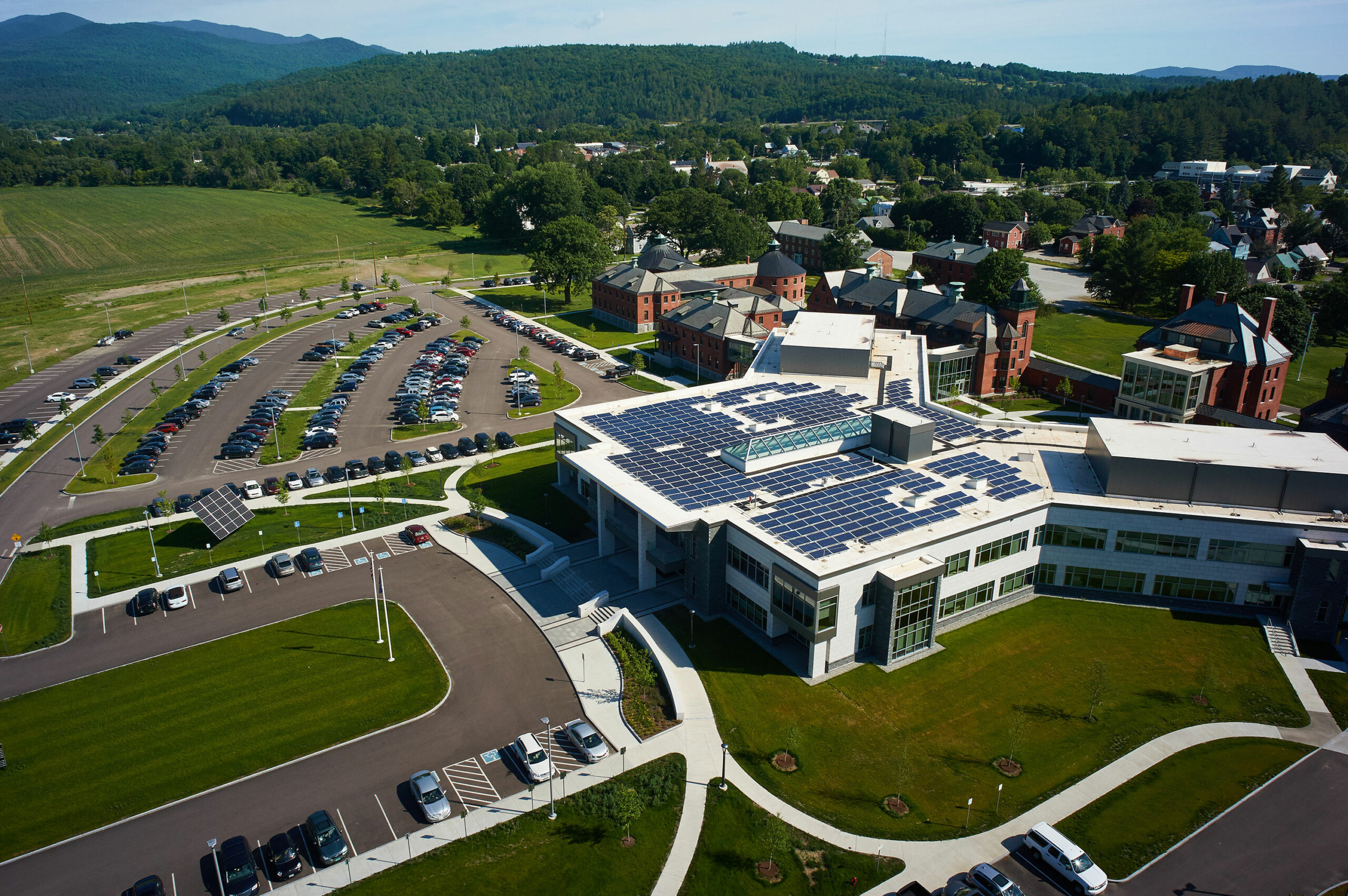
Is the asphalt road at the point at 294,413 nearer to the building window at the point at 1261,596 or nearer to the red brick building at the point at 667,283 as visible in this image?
the red brick building at the point at 667,283

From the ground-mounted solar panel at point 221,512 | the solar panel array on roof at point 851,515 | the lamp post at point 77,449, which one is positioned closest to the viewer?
the solar panel array on roof at point 851,515

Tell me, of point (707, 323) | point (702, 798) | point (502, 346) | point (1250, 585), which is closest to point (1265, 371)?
point (1250, 585)

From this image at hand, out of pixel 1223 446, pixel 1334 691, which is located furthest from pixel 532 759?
pixel 1223 446

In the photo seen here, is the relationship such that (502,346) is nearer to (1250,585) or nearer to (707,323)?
(707,323)

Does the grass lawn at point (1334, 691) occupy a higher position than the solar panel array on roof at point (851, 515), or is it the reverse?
the solar panel array on roof at point (851, 515)

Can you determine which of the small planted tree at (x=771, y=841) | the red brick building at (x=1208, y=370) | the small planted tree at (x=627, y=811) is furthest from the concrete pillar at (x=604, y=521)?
the red brick building at (x=1208, y=370)

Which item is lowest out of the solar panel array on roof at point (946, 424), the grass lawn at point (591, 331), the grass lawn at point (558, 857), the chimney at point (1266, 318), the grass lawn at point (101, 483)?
the grass lawn at point (558, 857)

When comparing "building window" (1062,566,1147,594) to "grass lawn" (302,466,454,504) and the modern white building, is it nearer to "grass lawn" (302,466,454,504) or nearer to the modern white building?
the modern white building
